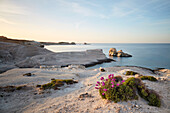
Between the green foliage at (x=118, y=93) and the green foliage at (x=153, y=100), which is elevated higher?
the green foliage at (x=118, y=93)

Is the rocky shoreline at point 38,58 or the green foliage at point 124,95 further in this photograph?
the rocky shoreline at point 38,58

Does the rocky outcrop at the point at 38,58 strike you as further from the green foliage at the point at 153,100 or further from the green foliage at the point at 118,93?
the green foliage at the point at 153,100

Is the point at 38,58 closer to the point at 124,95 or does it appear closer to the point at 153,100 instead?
the point at 124,95

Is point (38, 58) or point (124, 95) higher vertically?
point (124, 95)

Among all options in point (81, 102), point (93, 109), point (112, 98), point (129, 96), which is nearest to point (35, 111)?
point (81, 102)

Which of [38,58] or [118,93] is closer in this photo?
[118,93]

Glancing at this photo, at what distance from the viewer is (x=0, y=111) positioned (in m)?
5.92

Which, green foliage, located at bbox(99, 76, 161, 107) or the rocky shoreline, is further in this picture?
the rocky shoreline

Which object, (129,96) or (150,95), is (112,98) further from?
(150,95)

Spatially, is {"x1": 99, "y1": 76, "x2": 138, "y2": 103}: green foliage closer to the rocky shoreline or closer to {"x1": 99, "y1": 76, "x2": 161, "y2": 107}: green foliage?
{"x1": 99, "y1": 76, "x2": 161, "y2": 107}: green foliage

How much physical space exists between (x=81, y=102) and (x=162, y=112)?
4731mm

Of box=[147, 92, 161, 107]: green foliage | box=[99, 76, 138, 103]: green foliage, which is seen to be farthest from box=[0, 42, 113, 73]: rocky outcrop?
box=[147, 92, 161, 107]: green foliage

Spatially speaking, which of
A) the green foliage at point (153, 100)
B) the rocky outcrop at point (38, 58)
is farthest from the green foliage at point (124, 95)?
the rocky outcrop at point (38, 58)

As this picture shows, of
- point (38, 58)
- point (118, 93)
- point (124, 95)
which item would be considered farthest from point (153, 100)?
point (38, 58)
